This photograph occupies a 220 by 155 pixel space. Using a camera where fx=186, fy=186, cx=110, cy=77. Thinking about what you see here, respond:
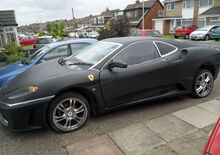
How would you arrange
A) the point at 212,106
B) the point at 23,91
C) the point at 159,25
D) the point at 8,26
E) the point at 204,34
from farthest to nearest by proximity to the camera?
the point at 159,25 < the point at 8,26 < the point at 204,34 < the point at 212,106 < the point at 23,91

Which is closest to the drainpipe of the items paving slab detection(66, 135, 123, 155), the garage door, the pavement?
the garage door

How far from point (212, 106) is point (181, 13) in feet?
98.6

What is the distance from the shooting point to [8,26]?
21000 mm

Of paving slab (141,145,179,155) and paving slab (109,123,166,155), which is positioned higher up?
paving slab (109,123,166,155)

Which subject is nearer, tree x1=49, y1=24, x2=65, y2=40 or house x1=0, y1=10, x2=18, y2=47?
tree x1=49, y1=24, x2=65, y2=40

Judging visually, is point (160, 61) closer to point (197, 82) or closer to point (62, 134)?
point (197, 82)

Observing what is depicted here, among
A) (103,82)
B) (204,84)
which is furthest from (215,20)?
(103,82)

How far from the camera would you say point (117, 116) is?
11.4 ft

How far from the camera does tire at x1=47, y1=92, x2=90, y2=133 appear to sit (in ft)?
9.35

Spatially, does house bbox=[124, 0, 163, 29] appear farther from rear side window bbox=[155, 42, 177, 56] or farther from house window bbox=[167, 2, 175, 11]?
rear side window bbox=[155, 42, 177, 56]

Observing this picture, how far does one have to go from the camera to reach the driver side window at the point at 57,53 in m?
5.08

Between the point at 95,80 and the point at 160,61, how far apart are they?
4.58 ft

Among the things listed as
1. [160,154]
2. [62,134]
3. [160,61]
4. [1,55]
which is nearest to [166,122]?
[160,154]

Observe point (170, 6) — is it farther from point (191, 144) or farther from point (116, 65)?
point (191, 144)
